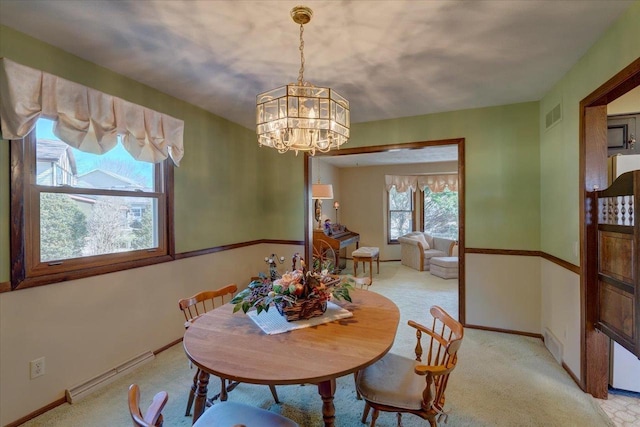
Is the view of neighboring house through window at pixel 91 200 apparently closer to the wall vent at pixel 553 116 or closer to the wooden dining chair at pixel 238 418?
the wooden dining chair at pixel 238 418

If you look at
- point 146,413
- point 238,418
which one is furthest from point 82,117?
point 238,418

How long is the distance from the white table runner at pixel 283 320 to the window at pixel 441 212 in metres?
6.34

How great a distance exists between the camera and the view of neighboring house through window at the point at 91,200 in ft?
7.00

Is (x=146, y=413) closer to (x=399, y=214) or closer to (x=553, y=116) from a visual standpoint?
(x=553, y=116)

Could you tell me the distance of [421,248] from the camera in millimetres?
6656

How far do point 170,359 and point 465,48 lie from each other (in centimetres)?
359

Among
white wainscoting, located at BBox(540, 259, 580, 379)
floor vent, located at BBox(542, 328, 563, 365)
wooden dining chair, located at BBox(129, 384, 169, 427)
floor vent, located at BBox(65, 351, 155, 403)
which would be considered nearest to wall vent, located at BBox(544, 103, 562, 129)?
white wainscoting, located at BBox(540, 259, 580, 379)

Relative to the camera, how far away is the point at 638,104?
99.3 inches

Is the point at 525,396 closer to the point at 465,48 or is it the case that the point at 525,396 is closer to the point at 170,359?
the point at 465,48

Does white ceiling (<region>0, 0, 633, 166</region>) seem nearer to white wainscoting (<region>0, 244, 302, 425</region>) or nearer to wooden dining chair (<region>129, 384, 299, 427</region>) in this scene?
white wainscoting (<region>0, 244, 302, 425</region>)

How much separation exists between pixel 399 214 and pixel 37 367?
23.5 feet

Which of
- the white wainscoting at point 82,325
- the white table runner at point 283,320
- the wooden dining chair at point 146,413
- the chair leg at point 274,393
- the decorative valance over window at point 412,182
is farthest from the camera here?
the decorative valance over window at point 412,182

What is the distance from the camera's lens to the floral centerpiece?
172 centimetres

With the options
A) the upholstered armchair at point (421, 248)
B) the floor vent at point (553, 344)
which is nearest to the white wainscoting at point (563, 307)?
the floor vent at point (553, 344)
